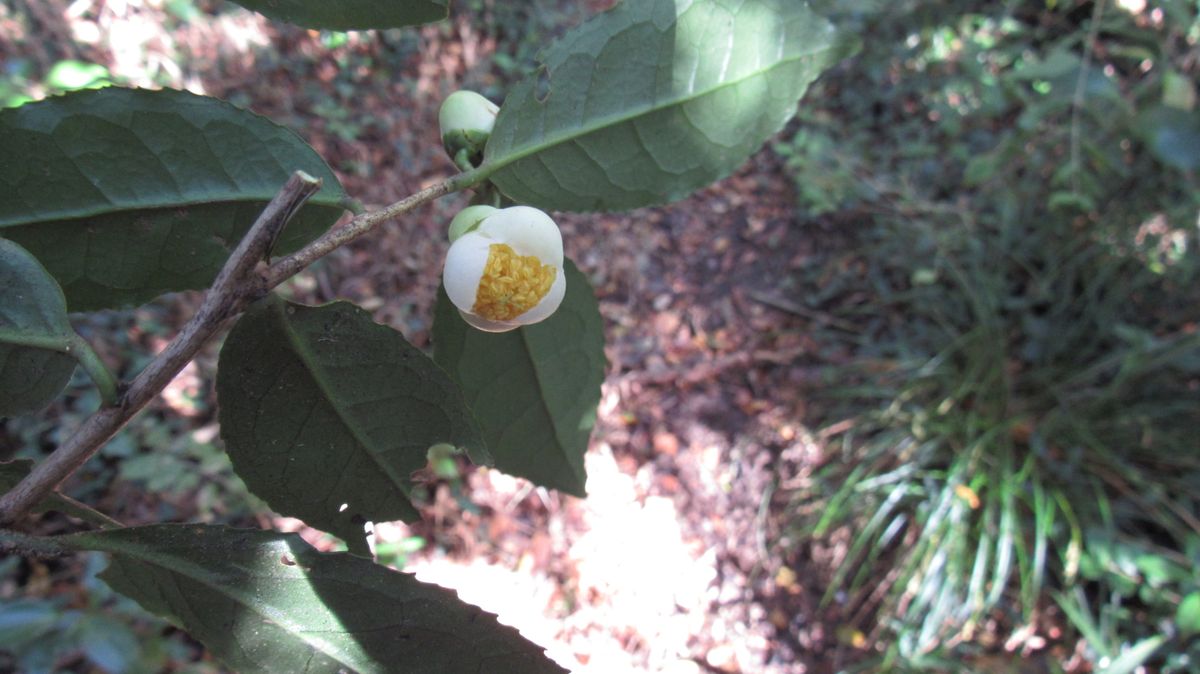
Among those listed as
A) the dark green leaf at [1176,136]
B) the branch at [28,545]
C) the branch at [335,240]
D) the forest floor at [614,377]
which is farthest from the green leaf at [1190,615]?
the branch at [28,545]

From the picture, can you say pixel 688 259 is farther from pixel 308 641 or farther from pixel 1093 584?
pixel 308 641

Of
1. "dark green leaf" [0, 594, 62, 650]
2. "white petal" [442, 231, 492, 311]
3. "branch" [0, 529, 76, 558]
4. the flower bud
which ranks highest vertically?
the flower bud

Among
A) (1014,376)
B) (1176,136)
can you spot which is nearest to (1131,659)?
(1014,376)

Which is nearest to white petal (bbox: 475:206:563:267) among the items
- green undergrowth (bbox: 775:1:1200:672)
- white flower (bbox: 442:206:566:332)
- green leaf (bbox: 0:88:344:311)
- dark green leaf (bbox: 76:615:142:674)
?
white flower (bbox: 442:206:566:332)

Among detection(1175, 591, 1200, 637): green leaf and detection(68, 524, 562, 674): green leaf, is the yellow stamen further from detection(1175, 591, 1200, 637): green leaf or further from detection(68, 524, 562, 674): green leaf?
detection(1175, 591, 1200, 637): green leaf

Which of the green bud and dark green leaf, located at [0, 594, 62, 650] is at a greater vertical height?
the green bud

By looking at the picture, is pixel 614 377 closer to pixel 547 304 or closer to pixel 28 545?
pixel 547 304
